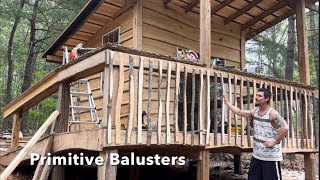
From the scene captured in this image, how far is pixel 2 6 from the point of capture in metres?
14.2

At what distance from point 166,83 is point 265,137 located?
5.28ft

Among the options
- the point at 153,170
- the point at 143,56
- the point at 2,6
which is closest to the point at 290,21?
the point at 153,170

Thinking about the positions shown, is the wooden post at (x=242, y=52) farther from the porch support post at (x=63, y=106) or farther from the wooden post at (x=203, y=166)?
the porch support post at (x=63, y=106)

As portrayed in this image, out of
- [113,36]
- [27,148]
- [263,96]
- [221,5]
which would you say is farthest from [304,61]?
[27,148]

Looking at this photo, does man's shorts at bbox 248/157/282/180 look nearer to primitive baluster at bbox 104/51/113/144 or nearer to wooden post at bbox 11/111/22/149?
primitive baluster at bbox 104/51/113/144

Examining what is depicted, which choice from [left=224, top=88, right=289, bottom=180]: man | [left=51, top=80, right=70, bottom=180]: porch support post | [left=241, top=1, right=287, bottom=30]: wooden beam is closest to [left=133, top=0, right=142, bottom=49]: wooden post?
[left=51, top=80, right=70, bottom=180]: porch support post

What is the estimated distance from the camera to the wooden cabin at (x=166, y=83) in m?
4.53

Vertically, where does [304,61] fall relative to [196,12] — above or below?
below

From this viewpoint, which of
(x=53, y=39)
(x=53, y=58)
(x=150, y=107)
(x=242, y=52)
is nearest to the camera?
(x=150, y=107)

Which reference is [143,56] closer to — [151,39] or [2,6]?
[151,39]

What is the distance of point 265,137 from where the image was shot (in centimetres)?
418

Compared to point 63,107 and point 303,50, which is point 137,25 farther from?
point 303,50

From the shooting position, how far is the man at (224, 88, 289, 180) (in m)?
4.09

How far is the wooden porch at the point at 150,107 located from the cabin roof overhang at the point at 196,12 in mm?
2747
